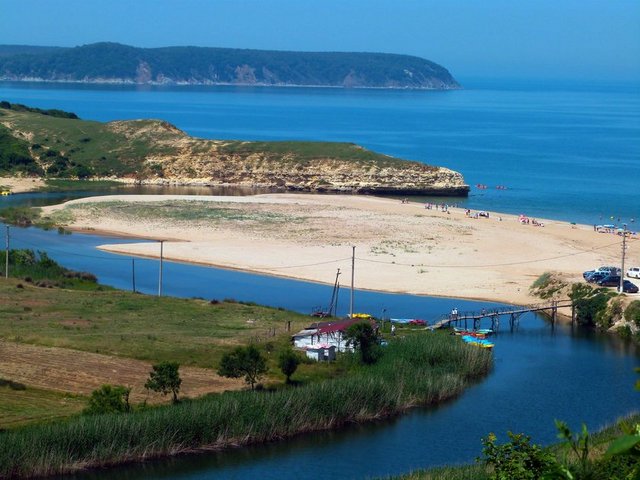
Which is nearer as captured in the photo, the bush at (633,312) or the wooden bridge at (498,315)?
the bush at (633,312)

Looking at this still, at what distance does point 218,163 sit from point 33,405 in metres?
67.3

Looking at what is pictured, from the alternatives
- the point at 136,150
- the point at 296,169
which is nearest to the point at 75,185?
the point at 136,150

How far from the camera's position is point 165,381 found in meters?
28.1

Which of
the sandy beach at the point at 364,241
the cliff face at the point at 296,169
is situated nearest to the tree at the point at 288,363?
the sandy beach at the point at 364,241

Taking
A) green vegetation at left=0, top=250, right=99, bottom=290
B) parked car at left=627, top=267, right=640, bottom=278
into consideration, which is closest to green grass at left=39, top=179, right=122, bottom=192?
green vegetation at left=0, top=250, right=99, bottom=290

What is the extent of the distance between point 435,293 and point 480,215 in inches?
961

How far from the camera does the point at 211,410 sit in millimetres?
26375

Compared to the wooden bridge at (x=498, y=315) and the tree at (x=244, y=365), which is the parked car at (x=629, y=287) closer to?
the wooden bridge at (x=498, y=315)

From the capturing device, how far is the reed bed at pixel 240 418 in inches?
938

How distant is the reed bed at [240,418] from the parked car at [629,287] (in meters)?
12.9

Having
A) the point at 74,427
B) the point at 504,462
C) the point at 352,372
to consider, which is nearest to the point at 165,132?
the point at 352,372

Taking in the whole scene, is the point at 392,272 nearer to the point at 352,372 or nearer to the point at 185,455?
the point at 352,372

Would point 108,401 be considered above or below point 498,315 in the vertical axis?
below

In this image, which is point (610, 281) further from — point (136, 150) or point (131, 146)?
point (131, 146)
